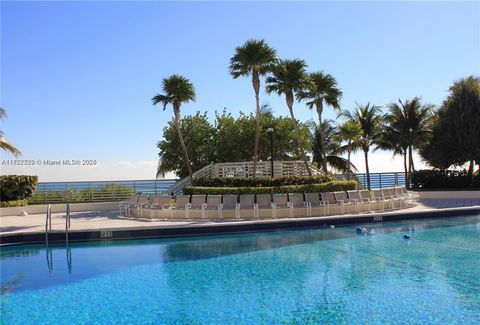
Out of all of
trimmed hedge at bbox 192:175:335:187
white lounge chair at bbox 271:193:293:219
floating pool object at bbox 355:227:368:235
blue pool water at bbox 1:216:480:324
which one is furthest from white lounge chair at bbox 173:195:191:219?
floating pool object at bbox 355:227:368:235

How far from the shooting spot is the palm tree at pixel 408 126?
2852 cm

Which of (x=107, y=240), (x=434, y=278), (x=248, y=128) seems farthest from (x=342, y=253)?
(x=248, y=128)

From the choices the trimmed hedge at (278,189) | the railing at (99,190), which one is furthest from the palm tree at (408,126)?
the trimmed hedge at (278,189)

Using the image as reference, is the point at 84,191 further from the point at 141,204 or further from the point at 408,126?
the point at 408,126

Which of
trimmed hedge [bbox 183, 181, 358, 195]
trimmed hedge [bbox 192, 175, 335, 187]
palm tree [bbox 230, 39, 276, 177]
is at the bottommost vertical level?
trimmed hedge [bbox 183, 181, 358, 195]

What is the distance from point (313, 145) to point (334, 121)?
8.38 ft

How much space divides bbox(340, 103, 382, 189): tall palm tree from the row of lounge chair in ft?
48.3

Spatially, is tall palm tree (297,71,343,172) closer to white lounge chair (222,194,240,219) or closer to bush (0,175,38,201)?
white lounge chair (222,194,240,219)

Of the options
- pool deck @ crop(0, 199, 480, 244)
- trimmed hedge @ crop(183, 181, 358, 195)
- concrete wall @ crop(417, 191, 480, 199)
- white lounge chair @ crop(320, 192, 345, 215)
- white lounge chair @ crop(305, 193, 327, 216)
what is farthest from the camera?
concrete wall @ crop(417, 191, 480, 199)

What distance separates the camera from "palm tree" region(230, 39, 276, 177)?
20.6 m

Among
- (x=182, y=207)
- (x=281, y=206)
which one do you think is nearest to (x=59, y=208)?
(x=182, y=207)

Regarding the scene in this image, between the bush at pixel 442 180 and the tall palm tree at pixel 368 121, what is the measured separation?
416 centimetres

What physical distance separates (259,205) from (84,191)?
1146cm

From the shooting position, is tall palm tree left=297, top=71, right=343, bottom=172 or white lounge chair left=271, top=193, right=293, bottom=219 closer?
white lounge chair left=271, top=193, right=293, bottom=219
